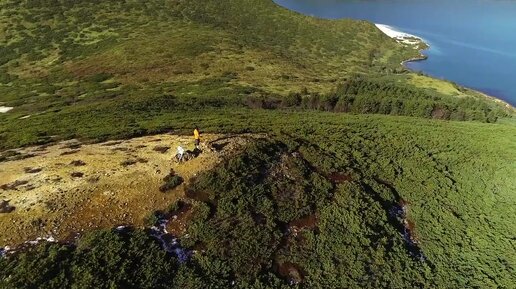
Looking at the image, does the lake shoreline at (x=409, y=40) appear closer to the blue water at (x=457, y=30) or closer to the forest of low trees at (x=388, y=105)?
the blue water at (x=457, y=30)

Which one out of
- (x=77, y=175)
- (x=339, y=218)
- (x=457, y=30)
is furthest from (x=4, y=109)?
(x=457, y=30)

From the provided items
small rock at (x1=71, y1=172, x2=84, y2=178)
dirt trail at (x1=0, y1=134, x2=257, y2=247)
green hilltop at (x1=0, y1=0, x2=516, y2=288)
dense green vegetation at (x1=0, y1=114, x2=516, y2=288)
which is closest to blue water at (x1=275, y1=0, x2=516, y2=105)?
green hilltop at (x1=0, y1=0, x2=516, y2=288)

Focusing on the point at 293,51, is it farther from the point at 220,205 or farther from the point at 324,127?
the point at 220,205

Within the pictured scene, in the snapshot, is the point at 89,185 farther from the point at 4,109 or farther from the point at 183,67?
the point at 183,67

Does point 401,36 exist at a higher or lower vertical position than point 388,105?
lower

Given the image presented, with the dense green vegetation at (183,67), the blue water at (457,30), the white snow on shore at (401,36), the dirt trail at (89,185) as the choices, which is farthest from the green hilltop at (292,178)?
the white snow on shore at (401,36)

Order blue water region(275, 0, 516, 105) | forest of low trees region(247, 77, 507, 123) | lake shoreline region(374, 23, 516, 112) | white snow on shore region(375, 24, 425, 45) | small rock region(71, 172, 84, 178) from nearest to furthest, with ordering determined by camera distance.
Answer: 1. small rock region(71, 172, 84, 178)
2. forest of low trees region(247, 77, 507, 123)
3. blue water region(275, 0, 516, 105)
4. lake shoreline region(374, 23, 516, 112)
5. white snow on shore region(375, 24, 425, 45)

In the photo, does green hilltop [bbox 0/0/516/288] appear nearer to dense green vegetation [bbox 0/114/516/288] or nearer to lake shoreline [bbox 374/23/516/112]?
dense green vegetation [bbox 0/114/516/288]
